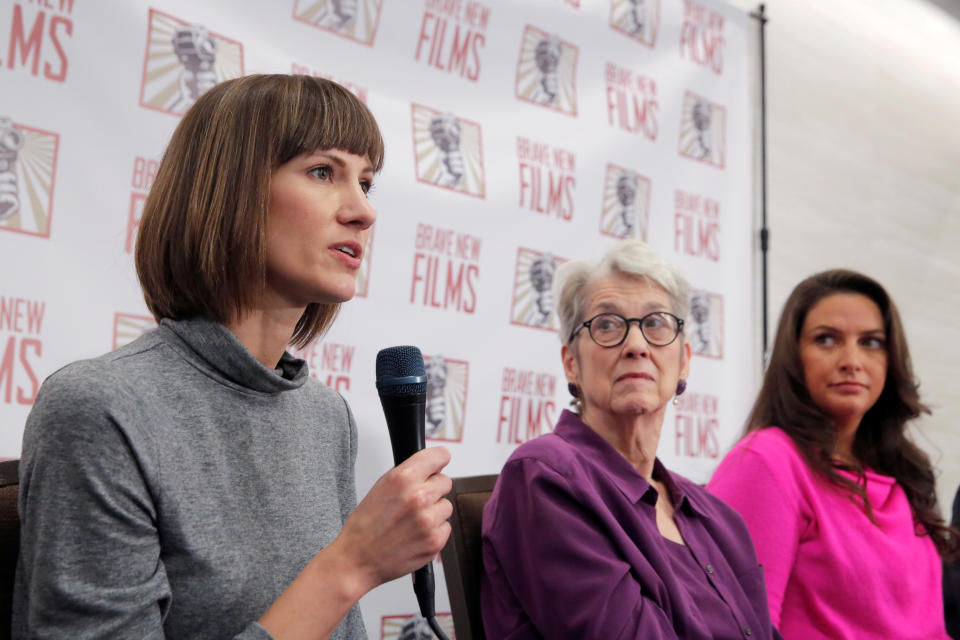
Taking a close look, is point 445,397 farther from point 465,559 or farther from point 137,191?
point 137,191

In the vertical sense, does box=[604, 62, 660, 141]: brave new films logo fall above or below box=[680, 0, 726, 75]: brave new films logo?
below

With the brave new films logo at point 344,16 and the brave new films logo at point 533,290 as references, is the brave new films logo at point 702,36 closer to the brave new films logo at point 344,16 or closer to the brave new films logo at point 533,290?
the brave new films logo at point 533,290

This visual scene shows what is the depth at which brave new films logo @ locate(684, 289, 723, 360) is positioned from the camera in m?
3.20

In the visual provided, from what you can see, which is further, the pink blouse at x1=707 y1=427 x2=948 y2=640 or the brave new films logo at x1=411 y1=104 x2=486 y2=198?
the brave new films logo at x1=411 y1=104 x2=486 y2=198

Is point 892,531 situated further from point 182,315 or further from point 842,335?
point 182,315

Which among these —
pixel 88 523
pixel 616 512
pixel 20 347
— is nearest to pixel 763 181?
pixel 616 512

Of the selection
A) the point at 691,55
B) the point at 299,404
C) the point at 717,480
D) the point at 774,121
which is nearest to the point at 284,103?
the point at 299,404

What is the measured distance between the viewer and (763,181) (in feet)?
11.7

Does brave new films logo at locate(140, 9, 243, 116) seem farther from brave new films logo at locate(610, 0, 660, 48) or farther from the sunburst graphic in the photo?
brave new films logo at locate(610, 0, 660, 48)

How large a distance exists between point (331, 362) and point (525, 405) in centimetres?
66

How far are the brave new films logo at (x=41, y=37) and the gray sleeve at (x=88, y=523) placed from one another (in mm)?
1112

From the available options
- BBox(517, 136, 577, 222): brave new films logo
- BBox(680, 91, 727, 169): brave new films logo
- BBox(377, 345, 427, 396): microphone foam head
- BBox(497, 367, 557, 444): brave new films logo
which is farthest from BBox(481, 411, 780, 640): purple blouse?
BBox(680, 91, 727, 169): brave new films logo

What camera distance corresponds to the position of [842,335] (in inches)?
97.5

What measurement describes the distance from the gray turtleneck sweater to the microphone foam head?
7.9 inches
